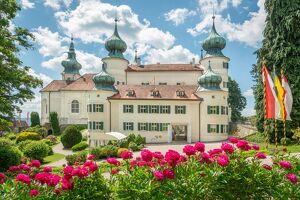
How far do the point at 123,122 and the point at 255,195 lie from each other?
31746 mm

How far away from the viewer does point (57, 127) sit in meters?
48.1

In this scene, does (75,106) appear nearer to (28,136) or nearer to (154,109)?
(28,136)

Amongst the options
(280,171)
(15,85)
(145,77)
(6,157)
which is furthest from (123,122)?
(280,171)

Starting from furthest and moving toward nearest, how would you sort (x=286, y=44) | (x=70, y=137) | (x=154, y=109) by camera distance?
(x=154, y=109) → (x=70, y=137) → (x=286, y=44)

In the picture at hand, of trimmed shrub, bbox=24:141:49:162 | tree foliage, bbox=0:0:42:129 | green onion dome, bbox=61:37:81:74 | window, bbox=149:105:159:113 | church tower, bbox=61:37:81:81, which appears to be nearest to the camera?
tree foliage, bbox=0:0:42:129

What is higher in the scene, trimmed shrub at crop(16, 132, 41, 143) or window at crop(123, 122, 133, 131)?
window at crop(123, 122, 133, 131)

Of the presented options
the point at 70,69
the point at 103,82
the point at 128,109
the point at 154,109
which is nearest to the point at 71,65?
the point at 70,69

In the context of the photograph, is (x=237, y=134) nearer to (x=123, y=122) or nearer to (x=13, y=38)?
(x=123, y=122)

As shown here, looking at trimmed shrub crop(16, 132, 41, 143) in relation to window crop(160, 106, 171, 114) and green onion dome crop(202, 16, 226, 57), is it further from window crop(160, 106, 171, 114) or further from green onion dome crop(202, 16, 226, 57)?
green onion dome crop(202, 16, 226, 57)

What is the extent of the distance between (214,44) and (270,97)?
2835 centimetres

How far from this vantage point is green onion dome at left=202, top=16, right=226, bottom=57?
45438 millimetres

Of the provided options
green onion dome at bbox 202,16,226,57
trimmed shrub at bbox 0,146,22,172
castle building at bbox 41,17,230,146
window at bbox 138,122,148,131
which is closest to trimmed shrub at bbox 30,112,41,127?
castle building at bbox 41,17,230,146

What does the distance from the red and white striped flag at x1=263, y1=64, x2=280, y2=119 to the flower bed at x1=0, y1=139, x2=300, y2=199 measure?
42.6ft

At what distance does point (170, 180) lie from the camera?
216 inches
